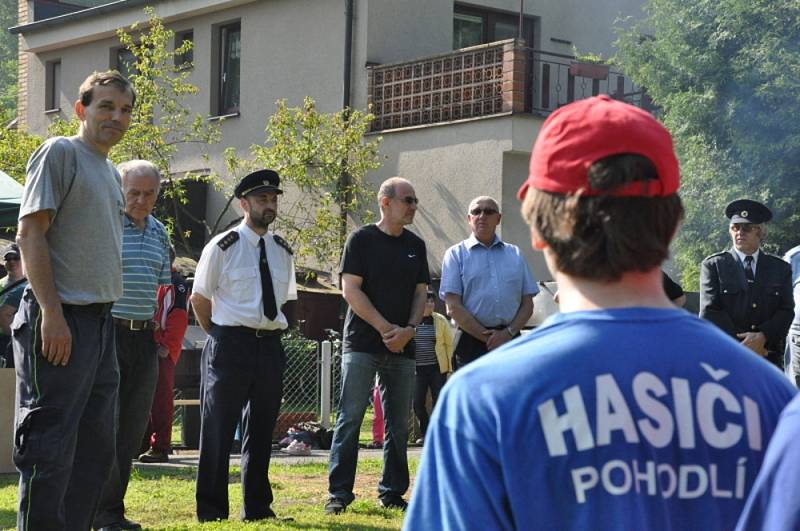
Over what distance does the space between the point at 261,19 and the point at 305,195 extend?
3.87m

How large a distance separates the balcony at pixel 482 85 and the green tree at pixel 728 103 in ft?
11.8

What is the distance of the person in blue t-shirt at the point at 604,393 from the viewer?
214cm

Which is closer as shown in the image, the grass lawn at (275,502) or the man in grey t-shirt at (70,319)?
the man in grey t-shirt at (70,319)

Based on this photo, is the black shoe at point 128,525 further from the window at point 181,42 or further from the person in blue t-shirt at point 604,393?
the window at point 181,42

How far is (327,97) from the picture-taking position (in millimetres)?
23969

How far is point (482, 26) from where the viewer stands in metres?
24.6

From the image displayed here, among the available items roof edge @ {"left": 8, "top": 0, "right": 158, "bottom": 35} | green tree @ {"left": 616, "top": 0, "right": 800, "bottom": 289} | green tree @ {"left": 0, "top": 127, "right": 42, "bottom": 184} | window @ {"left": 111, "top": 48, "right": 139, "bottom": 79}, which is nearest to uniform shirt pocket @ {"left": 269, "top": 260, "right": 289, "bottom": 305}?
green tree @ {"left": 616, "top": 0, "right": 800, "bottom": 289}

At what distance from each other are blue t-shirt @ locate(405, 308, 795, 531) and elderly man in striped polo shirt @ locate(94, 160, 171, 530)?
5.40m

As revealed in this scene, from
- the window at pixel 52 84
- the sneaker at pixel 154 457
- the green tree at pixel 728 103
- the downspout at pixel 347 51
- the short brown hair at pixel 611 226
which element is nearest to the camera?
the short brown hair at pixel 611 226

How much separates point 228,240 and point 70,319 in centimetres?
258

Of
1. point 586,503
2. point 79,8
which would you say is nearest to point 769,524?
point 586,503

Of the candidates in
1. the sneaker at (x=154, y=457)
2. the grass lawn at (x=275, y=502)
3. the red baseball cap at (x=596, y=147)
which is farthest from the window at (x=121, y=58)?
the red baseball cap at (x=596, y=147)

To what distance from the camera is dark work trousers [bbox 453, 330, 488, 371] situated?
30.2 ft

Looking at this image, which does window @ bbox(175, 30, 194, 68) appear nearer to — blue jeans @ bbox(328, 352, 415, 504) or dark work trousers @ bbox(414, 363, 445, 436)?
dark work trousers @ bbox(414, 363, 445, 436)
